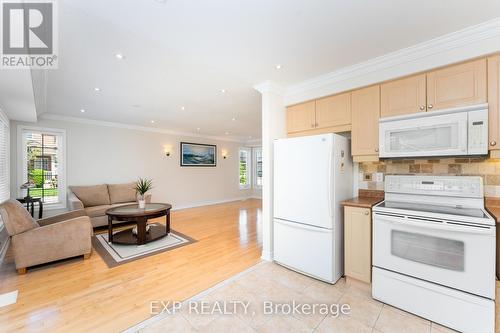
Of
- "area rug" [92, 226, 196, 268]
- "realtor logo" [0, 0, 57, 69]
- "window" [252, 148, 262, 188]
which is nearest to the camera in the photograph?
"realtor logo" [0, 0, 57, 69]

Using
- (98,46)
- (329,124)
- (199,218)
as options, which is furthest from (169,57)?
(199,218)

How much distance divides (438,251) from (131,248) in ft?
12.9

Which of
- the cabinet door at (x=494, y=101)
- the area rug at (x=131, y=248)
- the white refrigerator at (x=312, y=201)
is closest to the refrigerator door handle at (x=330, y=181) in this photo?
the white refrigerator at (x=312, y=201)

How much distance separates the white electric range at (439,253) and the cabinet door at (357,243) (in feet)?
0.49

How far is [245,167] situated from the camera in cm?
884

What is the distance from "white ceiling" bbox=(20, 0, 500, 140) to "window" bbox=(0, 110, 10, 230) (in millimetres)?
1410

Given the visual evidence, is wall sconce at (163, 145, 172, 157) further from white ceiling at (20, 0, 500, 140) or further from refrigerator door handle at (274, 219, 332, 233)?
refrigerator door handle at (274, 219, 332, 233)

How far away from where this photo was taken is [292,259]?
2600 millimetres

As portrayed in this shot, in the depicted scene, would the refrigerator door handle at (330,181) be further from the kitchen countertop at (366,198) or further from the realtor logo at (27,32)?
the realtor logo at (27,32)

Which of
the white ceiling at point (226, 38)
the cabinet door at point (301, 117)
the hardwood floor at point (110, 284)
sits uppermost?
the white ceiling at point (226, 38)

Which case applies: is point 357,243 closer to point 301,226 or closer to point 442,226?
point 301,226

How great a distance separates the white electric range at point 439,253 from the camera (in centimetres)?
156

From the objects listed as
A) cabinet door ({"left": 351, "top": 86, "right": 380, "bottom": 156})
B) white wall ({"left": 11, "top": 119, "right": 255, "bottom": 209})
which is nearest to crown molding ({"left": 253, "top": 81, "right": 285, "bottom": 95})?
cabinet door ({"left": 351, "top": 86, "right": 380, "bottom": 156})

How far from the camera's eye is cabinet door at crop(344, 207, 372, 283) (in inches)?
86.3
